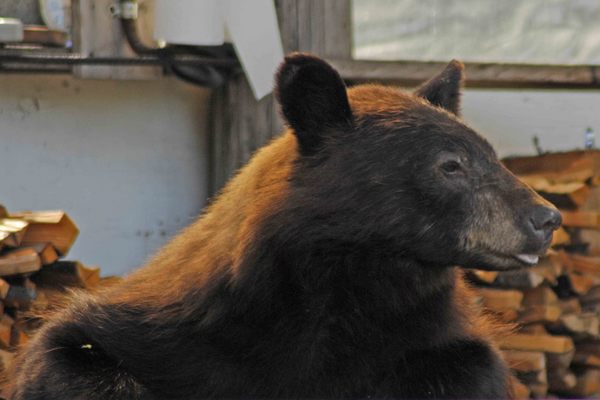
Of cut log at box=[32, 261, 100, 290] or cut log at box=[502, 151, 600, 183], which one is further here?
cut log at box=[502, 151, 600, 183]

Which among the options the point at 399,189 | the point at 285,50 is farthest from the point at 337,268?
the point at 285,50

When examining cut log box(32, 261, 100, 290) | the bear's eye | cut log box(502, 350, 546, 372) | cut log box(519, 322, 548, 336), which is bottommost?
cut log box(502, 350, 546, 372)

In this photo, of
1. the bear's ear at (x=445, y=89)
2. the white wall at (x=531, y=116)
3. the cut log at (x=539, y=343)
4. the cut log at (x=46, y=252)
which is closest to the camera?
the bear's ear at (x=445, y=89)

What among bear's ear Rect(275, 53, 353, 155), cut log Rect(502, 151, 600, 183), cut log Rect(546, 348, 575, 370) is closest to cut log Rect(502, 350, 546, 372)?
cut log Rect(546, 348, 575, 370)

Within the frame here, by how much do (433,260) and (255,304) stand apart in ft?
1.86

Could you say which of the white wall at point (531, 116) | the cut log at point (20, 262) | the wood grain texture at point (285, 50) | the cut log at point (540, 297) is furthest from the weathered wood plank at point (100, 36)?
the cut log at point (540, 297)

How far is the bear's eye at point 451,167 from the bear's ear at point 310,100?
331 millimetres

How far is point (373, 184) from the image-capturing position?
14.6 ft

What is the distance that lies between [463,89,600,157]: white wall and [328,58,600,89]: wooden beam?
6 cm

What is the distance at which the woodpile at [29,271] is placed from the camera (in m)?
6.29

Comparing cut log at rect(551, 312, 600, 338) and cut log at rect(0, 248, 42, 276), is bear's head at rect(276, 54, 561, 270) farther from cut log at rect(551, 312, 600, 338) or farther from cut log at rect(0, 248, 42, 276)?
cut log at rect(551, 312, 600, 338)

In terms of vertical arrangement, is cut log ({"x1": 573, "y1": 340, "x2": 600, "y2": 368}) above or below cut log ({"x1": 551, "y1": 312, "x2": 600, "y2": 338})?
below

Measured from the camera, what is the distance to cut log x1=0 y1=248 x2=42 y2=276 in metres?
6.24

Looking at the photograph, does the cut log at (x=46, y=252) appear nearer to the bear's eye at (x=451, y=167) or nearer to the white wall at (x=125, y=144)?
the white wall at (x=125, y=144)
